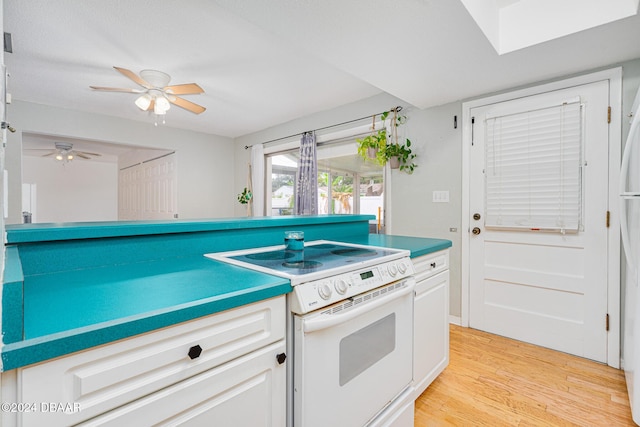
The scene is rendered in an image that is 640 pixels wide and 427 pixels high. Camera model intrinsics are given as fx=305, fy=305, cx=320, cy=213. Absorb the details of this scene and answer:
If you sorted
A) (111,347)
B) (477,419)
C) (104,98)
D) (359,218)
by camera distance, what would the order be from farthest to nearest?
(104,98) < (359,218) < (477,419) < (111,347)

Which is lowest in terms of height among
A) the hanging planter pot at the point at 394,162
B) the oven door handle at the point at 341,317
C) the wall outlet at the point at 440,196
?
the oven door handle at the point at 341,317

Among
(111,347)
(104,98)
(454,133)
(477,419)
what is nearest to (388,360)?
(477,419)

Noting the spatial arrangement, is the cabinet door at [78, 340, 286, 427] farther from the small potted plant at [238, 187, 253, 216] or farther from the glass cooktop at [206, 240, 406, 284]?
the small potted plant at [238, 187, 253, 216]

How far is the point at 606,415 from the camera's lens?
1.61m

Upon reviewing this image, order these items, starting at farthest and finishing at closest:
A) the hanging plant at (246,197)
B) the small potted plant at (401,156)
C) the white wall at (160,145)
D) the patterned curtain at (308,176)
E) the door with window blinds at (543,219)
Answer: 1. the hanging plant at (246,197)
2. the patterned curtain at (308,176)
3. the white wall at (160,145)
4. the small potted plant at (401,156)
5. the door with window blinds at (543,219)

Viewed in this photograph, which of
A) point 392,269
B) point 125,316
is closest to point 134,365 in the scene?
point 125,316

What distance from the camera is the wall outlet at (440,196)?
2.87 metres

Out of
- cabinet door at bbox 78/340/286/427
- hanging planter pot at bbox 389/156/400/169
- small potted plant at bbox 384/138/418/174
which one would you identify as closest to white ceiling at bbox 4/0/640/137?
small potted plant at bbox 384/138/418/174

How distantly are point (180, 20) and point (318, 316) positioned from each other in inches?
84.3

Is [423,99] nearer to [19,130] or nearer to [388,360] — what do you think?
[388,360]

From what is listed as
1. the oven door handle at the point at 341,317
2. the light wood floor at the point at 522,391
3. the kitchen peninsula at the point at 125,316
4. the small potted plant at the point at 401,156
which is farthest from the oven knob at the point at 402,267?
the small potted plant at the point at 401,156

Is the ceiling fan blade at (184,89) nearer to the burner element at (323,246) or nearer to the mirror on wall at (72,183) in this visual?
the burner element at (323,246)

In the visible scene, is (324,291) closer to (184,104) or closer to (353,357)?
(353,357)

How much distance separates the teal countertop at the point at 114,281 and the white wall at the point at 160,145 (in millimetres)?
3107
